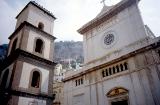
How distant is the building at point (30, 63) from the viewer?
14.7 m

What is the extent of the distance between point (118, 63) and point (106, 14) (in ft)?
24.4

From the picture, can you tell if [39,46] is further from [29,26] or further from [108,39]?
[108,39]

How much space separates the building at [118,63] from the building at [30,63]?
463 centimetres

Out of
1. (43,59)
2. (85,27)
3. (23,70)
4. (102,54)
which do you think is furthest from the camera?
(85,27)

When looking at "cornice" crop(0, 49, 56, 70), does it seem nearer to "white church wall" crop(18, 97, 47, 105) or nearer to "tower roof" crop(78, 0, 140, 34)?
"white church wall" crop(18, 97, 47, 105)

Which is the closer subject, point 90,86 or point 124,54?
point 124,54

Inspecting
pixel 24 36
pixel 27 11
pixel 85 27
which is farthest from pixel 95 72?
pixel 27 11

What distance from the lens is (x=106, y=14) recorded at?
71.4ft

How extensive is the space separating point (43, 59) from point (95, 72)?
639 cm

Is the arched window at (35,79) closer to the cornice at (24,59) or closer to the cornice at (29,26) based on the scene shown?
the cornice at (24,59)

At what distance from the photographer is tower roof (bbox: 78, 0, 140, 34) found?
66.1 feet

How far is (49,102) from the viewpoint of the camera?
16.9 metres

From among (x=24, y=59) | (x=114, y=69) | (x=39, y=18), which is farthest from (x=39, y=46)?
(x=114, y=69)

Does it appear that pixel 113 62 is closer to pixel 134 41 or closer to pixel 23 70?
pixel 134 41
